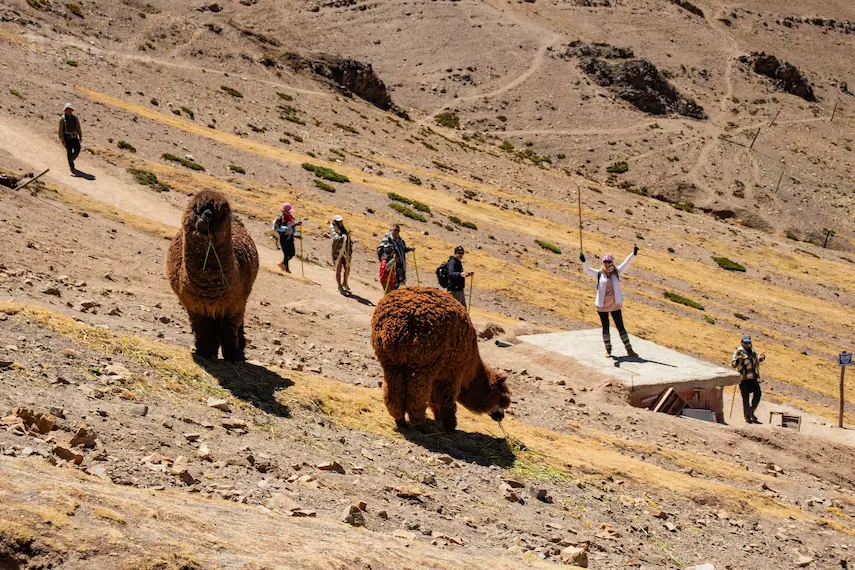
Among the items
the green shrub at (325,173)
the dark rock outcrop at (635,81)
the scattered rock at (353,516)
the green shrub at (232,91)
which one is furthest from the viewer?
the dark rock outcrop at (635,81)

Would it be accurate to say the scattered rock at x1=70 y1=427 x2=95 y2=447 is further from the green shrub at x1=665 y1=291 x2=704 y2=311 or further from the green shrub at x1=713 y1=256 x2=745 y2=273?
the green shrub at x1=713 y1=256 x2=745 y2=273

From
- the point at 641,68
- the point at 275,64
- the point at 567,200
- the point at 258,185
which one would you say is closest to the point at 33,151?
the point at 258,185

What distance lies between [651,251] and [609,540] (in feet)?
119

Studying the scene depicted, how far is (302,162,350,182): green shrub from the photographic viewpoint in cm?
3742

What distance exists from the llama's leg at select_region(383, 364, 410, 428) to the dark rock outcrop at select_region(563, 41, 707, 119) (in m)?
76.6

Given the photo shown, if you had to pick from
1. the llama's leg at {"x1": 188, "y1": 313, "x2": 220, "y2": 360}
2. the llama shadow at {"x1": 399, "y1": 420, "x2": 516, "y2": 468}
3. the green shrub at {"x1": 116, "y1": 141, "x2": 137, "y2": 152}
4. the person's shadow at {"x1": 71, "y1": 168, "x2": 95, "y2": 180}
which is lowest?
the llama shadow at {"x1": 399, "y1": 420, "x2": 516, "y2": 468}

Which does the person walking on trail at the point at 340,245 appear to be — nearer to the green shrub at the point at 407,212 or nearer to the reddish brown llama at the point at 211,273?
the reddish brown llama at the point at 211,273

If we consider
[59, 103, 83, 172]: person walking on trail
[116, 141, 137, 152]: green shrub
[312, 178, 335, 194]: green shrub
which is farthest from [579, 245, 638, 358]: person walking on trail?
[116, 141, 137, 152]: green shrub

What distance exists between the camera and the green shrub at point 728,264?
4331 centimetres

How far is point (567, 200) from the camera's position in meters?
52.2

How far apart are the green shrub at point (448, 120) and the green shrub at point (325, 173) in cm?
3622

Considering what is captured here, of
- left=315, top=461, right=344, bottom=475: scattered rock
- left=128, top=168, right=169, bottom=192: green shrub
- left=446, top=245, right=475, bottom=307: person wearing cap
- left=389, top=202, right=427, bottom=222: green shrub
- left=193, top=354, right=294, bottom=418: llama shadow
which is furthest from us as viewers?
left=389, top=202, right=427, bottom=222: green shrub

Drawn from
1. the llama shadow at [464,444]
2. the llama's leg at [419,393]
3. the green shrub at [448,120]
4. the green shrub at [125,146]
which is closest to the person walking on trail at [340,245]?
the llama shadow at [464,444]

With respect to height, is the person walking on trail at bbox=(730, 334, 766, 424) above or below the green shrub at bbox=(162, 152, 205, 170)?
below
